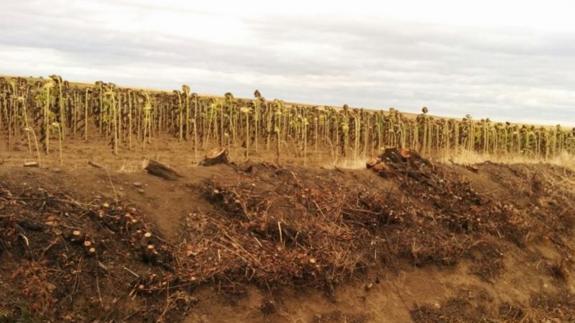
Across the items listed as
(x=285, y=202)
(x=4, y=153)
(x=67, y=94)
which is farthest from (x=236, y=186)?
(x=67, y=94)

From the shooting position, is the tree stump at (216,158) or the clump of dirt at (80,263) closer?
the clump of dirt at (80,263)

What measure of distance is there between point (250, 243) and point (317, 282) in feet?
3.08

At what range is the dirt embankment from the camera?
5840 mm

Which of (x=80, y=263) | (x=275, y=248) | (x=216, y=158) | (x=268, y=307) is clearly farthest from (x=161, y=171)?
Result: (x=268, y=307)

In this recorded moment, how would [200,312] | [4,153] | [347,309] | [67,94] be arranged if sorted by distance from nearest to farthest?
[200,312] < [347,309] < [4,153] < [67,94]

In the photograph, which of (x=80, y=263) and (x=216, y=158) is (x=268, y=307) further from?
(x=216, y=158)

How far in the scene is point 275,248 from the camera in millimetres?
7402

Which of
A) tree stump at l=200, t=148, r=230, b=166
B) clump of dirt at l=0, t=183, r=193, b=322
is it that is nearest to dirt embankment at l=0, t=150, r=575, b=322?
clump of dirt at l=0, t=183, r=193, b=322

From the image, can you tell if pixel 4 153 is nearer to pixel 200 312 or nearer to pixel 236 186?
pixel 236 186

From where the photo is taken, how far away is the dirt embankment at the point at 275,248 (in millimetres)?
5840

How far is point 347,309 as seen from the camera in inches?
286

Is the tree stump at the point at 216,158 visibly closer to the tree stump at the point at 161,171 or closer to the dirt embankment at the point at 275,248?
the dirt embankment at the point at 275,248

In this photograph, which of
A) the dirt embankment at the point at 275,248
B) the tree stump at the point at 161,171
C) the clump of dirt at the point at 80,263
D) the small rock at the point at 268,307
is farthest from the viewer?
the tree stump at the point at 161,171

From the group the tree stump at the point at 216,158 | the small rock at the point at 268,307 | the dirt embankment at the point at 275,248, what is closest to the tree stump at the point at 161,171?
the dirt embankment at the point at 275,248
